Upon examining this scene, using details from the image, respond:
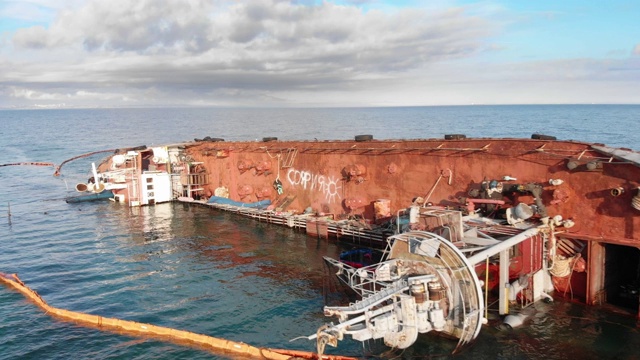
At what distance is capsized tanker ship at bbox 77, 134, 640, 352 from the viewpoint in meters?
21.2

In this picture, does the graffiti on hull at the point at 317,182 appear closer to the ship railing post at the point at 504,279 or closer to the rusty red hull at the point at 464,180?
the rusty red hull at the point at 464,180

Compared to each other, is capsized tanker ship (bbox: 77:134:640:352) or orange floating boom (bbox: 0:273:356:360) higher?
capsized tanker ship (bbox: 77:134:640:352)

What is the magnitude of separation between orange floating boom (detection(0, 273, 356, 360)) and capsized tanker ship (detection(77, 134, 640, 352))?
3.79 metres

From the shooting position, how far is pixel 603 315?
1049 inches

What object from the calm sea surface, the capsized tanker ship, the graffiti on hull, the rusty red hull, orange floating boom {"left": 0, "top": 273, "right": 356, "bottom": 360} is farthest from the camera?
the graffiti on hull

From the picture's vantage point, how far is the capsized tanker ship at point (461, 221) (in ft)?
69.5

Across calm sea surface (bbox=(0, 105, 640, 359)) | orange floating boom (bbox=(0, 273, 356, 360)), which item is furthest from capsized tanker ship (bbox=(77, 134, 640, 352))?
orange floating boom (bbox=(0, 273, 356, 360))

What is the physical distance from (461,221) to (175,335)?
16682 mm

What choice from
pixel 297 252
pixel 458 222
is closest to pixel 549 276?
pixel 458 222

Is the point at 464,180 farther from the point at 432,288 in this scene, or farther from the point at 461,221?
the point at 432,288

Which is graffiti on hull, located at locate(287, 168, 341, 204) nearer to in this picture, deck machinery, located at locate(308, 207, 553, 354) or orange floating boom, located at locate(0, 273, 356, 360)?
deck machinery, located at locate(308, 207, 553, 354)

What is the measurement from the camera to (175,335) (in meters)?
24.9

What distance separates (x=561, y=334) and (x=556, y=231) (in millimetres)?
6415

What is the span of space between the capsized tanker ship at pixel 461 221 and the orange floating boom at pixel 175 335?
12.4ft
